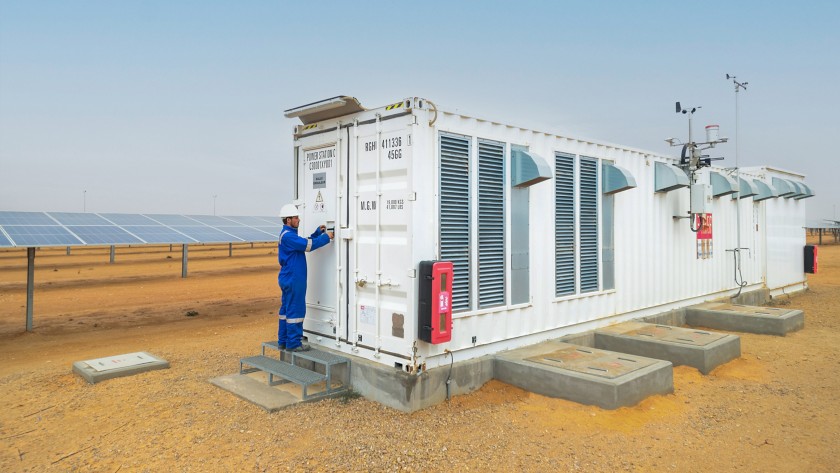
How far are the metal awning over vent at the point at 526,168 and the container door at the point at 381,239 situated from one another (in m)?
1.79

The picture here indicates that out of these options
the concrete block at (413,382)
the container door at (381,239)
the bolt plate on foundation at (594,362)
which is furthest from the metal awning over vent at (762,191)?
the container door at (381,239)

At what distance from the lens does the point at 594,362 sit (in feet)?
22.1

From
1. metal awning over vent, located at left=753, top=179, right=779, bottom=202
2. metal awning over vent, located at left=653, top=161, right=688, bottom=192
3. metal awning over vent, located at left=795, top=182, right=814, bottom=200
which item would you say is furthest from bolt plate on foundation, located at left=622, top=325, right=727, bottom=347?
metal awning over vent, located at left=795, top=182, right=814, bottom=200

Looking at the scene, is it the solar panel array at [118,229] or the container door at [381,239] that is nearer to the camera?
the container door at [381,239]

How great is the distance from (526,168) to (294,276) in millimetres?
3413

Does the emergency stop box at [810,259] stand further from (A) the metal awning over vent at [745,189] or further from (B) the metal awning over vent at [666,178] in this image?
(B) the metal awning over vent at [666,178]

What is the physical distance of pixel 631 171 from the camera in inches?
378

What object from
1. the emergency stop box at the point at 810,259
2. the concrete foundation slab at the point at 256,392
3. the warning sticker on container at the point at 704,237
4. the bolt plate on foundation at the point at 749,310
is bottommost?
the concrete foundation slab at the point at 256,392

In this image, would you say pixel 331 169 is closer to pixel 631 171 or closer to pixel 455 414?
pixel 455 414

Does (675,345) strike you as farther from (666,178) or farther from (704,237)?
(704,237)

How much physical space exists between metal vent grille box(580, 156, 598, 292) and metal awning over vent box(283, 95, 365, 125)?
3.91 metres

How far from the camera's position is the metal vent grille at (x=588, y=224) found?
8.48 meters

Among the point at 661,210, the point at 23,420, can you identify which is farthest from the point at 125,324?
the point at 661,210

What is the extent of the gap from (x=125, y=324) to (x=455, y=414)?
999 cm
